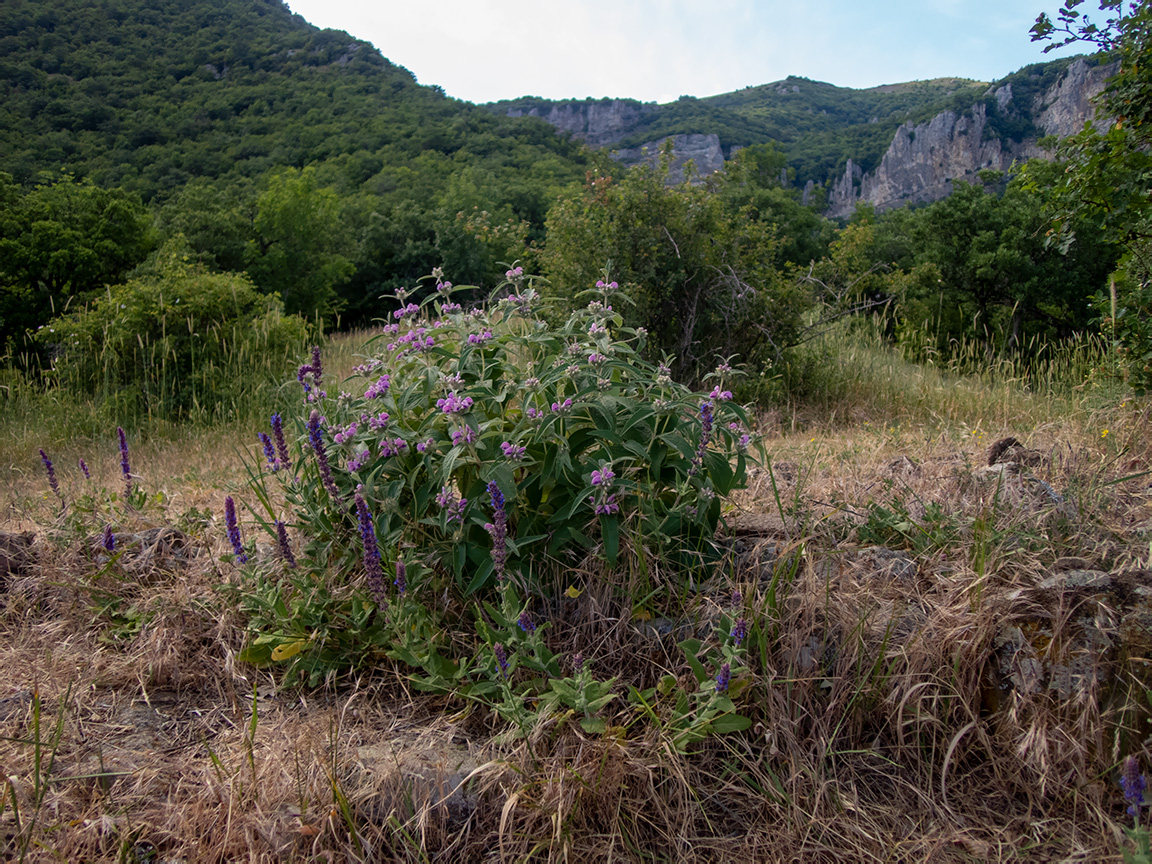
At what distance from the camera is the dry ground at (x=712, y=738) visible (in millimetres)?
1480

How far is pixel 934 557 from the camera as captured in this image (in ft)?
6.97

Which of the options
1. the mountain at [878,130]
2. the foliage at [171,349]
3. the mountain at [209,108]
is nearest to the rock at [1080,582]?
the foliage at [171,349]

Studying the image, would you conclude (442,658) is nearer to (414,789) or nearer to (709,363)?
(414,789)

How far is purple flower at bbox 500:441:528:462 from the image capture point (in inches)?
70.6

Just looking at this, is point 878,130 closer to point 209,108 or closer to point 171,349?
point 209,108

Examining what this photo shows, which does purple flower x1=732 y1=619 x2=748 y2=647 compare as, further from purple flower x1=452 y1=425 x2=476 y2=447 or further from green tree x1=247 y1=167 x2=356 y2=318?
green tree x1=247 y1=167 x2=356 y2=318

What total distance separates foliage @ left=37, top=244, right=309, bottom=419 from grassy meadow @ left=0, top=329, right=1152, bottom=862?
4.07 meters

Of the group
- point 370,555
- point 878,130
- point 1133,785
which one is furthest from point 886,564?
point 878,130

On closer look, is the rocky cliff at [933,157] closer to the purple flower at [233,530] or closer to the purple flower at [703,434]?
the purple flower at [703,434]

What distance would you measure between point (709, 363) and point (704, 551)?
4.05 m

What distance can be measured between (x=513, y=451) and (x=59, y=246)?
11.7 m

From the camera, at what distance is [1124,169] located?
3.62 meters

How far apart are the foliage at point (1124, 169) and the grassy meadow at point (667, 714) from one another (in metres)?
1.65

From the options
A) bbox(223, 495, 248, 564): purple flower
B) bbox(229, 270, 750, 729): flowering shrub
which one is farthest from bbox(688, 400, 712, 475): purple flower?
bbox(223, 495, 248, 564): purple flower
